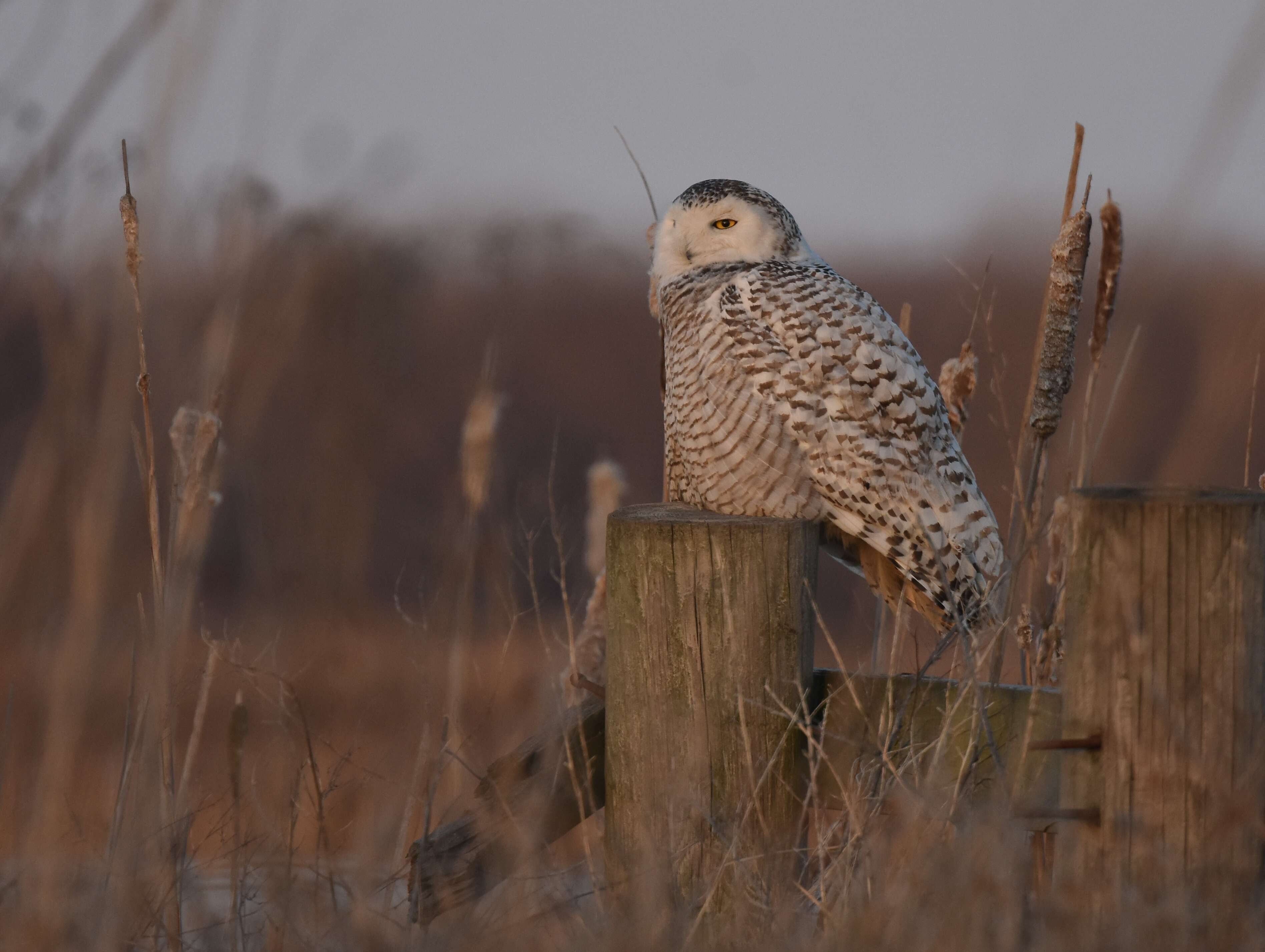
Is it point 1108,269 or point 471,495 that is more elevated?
point 1108,269

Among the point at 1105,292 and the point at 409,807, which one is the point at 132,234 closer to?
the point at 409,807

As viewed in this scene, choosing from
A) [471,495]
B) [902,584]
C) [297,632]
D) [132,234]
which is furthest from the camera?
[902,584]

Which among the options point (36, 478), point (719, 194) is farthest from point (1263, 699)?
point (719, 194)

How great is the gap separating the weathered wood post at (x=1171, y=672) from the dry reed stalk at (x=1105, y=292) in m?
0.33

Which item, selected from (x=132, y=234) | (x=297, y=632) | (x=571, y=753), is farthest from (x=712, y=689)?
(x=132, y=234)

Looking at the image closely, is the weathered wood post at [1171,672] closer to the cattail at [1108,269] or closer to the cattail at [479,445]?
the cattail at [1108,269]

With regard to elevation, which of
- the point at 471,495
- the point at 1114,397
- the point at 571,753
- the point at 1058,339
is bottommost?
the point at 571,753

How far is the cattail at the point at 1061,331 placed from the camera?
6.05ft

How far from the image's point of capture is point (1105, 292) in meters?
1.62

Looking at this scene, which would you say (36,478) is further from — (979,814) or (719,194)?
(719,194)

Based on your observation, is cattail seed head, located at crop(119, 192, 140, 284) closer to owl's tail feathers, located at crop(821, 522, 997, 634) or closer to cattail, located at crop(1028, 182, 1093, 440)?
cattail, located at crop(1028, 182, 1093, 440)

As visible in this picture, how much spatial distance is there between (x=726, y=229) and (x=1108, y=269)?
1.39 metres

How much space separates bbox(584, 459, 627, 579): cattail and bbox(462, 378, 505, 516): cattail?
1.96 feet

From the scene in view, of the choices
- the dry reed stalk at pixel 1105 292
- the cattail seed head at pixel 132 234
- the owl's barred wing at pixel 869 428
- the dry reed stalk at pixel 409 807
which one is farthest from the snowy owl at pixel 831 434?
the cattail seed head at pixel 132 234
